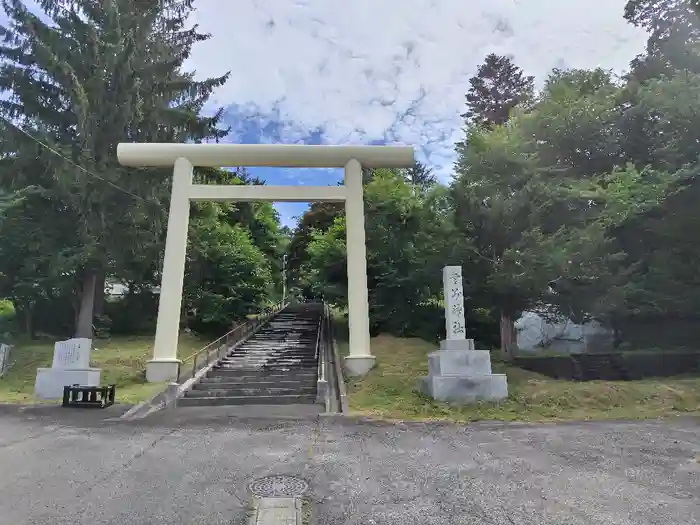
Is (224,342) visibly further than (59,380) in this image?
Yes

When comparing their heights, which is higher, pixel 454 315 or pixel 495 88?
pixel 495 88

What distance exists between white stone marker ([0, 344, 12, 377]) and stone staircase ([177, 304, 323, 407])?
5682 mm

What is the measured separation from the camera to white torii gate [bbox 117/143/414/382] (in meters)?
13.4

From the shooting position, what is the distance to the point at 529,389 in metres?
10.4

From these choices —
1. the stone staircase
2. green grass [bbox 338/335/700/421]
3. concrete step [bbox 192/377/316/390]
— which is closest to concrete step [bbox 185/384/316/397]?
the stone staircase

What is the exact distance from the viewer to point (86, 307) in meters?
16.7

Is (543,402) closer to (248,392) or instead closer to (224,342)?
(248,392)

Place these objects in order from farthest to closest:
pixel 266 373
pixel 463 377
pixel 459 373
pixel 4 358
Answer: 1. pixel 4 358
2. pixel 266 373
3. pixel 459 373
4. pixel 463 377

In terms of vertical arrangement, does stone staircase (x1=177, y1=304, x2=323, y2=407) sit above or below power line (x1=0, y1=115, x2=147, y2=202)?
below

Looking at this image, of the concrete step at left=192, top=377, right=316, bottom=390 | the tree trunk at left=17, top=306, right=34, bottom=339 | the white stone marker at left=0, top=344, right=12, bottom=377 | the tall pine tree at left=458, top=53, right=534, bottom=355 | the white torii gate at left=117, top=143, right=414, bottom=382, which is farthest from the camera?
the tall pine tree at left=458, top=53, right=534, bottom=355

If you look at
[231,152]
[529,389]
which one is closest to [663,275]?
[529,389]

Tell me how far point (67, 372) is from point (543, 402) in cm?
1015

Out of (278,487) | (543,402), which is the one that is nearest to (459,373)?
(543,402)

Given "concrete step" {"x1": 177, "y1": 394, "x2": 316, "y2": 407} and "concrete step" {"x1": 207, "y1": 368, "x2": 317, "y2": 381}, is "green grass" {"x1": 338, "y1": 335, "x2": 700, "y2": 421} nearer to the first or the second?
"concrete step" {"x1": 177, "y1": 394, "x2": 316, "y2": 407}
